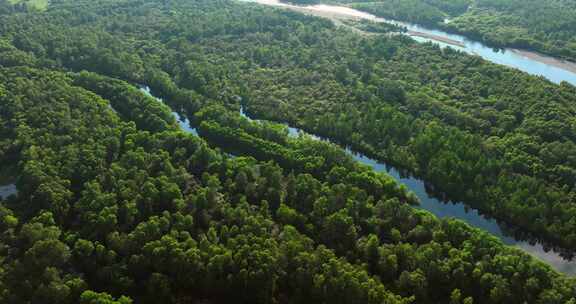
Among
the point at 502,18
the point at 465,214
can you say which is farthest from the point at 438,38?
the point at 465,214

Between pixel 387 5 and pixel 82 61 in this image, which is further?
pixel 387 5

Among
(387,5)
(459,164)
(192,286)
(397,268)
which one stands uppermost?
(387,5)

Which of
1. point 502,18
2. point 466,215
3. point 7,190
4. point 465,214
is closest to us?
point 466,215

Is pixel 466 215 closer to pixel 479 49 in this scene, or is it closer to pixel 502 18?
pixel 479 49

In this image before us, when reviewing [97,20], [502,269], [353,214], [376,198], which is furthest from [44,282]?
[97,20]

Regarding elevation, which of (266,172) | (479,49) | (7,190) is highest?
(479,49)

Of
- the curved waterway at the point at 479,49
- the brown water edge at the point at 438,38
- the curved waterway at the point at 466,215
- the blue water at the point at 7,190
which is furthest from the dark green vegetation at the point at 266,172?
the brown water edge at the point at 438,38

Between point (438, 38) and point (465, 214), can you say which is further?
point (438, 38)

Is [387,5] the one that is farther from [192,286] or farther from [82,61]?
[192,286]
